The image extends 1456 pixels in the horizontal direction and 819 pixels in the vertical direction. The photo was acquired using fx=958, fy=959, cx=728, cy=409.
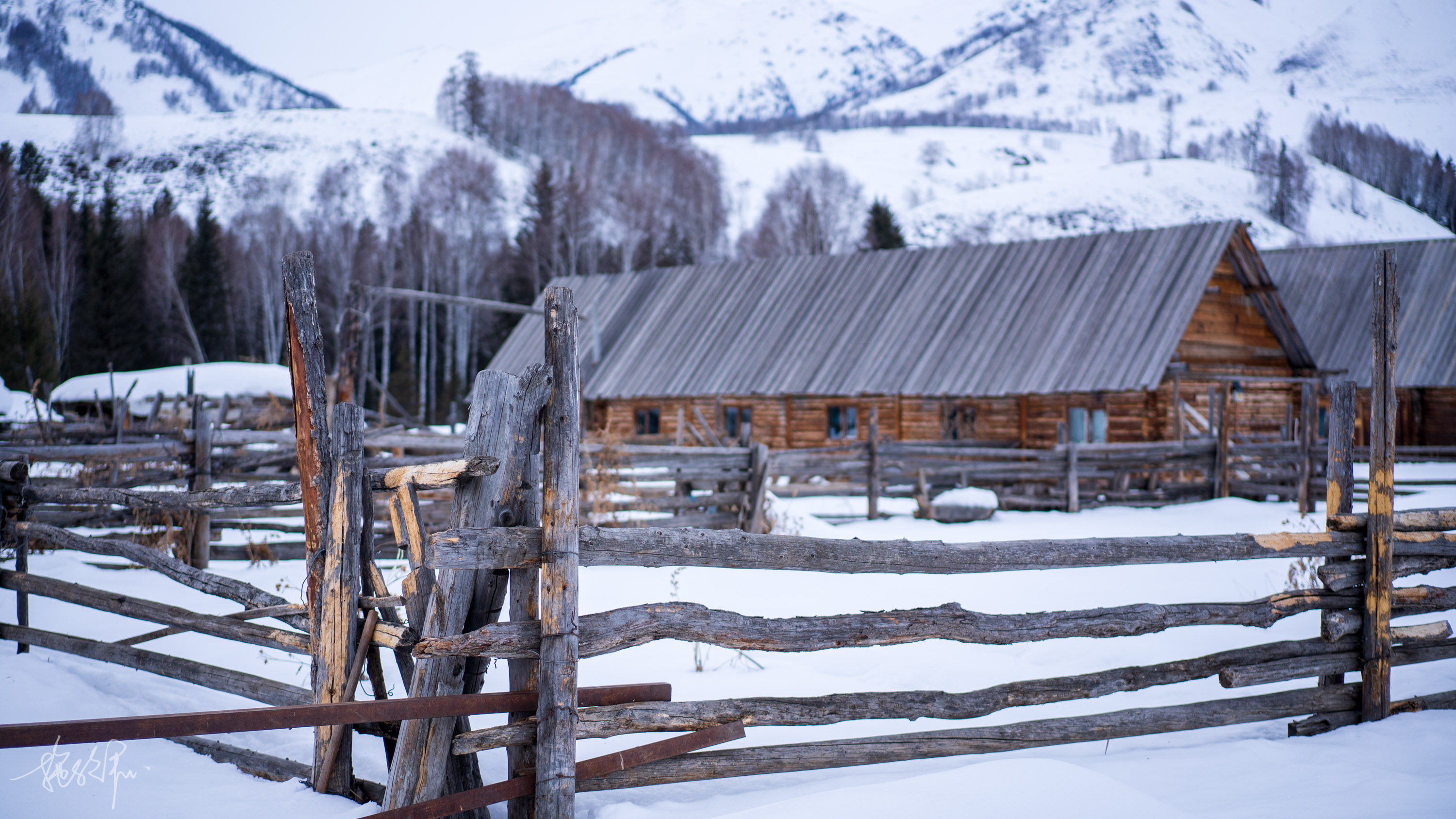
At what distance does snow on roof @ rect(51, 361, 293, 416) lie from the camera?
29.7 m

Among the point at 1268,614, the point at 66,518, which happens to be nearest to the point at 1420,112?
the point at 1268,614

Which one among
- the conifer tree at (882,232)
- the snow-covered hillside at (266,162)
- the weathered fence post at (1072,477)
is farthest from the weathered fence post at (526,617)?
the snow-covered hillside at (266,162)

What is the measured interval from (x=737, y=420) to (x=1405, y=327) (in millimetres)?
18431

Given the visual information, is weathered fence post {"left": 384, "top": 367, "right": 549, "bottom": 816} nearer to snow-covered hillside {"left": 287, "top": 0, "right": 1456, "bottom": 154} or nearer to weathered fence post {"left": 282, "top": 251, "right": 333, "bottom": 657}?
weathered fence post {"left": 282, "top": 251, "right": 333, "bottom": 657}

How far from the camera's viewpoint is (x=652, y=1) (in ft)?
560

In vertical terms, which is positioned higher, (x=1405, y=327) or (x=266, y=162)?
(x=266, y=162)

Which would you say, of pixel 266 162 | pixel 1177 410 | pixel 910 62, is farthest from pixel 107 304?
pixel 910 62

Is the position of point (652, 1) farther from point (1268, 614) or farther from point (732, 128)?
point (1268, 614)

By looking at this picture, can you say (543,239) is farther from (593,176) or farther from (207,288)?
(593,176)

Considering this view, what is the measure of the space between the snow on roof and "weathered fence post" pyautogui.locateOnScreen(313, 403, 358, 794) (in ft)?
90.5

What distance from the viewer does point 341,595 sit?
4.12 meters

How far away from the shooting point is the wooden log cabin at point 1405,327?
82.1 ft

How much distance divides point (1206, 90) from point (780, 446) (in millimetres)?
84349

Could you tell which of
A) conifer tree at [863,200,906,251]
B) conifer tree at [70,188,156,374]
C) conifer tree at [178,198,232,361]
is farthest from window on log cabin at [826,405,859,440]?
conifer tree at [178,198,232,361]
